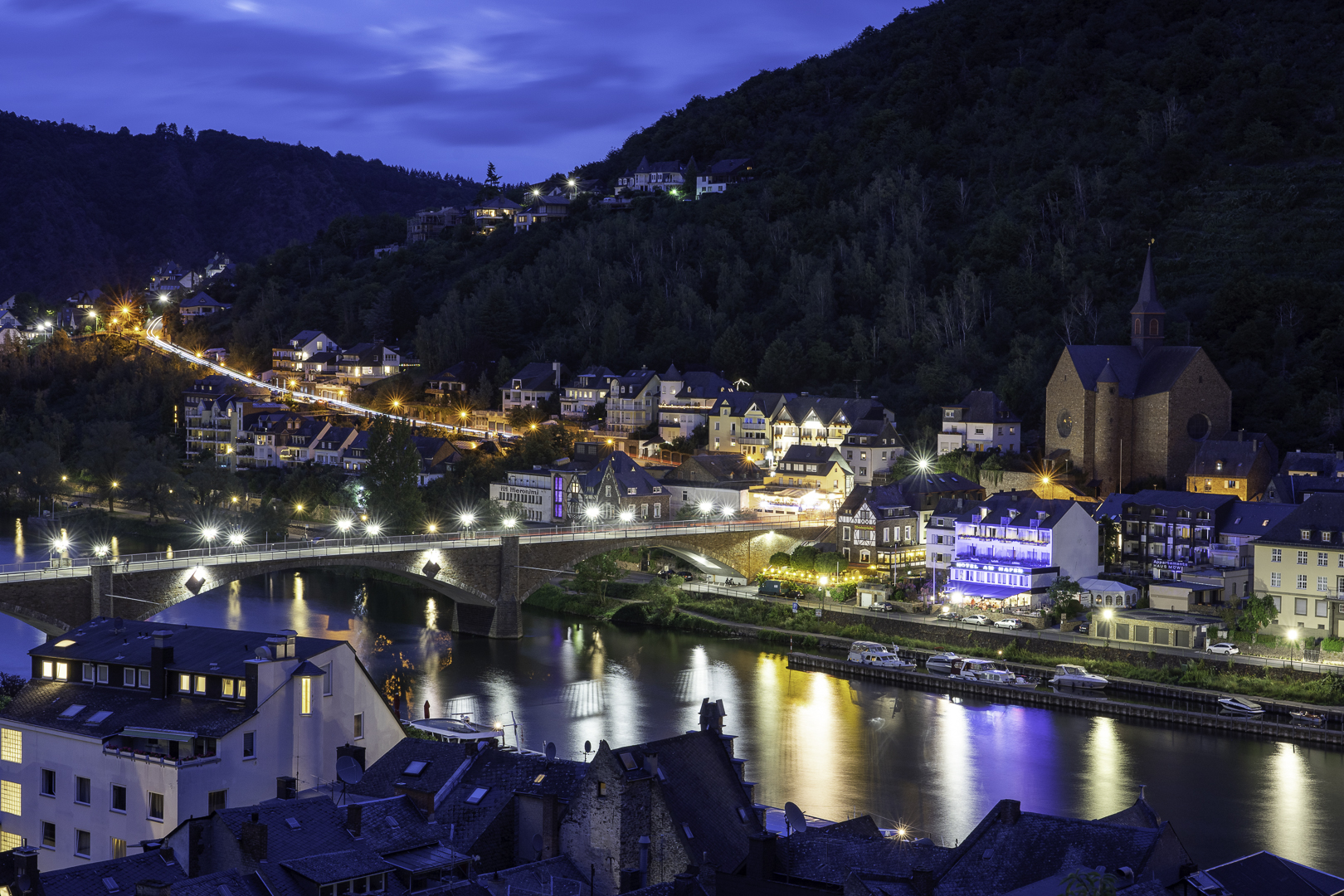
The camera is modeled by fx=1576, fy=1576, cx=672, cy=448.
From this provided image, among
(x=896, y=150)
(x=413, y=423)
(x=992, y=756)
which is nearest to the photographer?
(x=992, y=756)

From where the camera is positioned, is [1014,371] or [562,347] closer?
[1014,371]

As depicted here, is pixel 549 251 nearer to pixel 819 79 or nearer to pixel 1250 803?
pixel 819 79

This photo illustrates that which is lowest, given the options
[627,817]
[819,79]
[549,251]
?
[627,817]

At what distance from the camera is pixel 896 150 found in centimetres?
6806

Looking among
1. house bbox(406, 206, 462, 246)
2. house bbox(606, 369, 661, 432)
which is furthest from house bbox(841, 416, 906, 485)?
house bbox(406, 206, 462, 246)

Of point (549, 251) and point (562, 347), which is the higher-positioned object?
point (549, 251)

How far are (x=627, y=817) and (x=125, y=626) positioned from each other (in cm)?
761

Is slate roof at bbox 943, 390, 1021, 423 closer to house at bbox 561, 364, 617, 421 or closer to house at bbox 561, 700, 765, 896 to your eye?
house at bbox 561, 364, 617, 421

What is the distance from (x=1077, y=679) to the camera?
93.1ft

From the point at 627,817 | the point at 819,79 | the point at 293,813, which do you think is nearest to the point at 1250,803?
the point at 627,817

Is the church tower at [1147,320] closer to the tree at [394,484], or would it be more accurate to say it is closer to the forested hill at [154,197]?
the tree at [394,484]

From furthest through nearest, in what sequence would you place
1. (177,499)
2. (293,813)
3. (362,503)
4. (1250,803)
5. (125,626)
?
(177,499) → (362,503) → (1250,803) → (125,626) → (293,813)

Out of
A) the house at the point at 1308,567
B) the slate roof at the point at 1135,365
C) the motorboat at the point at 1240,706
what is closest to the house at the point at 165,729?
the motorboat at the point at 1240,706

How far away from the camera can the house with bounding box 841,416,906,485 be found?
1767 inches
